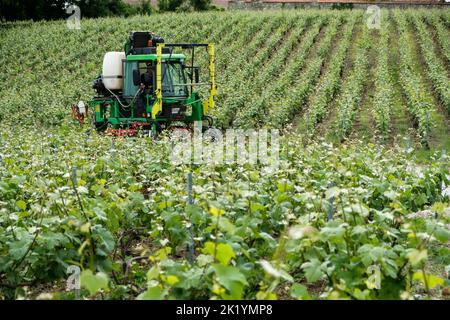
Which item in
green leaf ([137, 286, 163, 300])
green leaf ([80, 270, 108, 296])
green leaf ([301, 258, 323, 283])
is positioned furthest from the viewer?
green leaf ([301, 258, 323, 283])

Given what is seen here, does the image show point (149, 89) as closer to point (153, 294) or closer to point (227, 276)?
point (153, 294)

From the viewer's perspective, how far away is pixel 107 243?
5.18 m

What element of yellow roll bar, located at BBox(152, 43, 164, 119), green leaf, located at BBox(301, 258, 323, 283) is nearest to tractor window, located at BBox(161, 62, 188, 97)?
yellow roll bar, located at BBox(152, 43, 164, 119)

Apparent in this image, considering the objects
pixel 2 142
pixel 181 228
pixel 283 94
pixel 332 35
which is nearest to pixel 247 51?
pixel 332 35

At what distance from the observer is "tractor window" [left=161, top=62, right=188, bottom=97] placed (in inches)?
608

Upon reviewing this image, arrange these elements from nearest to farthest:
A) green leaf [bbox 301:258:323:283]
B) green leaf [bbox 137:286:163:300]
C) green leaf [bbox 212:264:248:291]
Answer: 1. green leaf [bbox 212:264:248:291]
2. green leaf [bbox 137:286:163:300]
3. green leaf [bbox 301:258:323:283]

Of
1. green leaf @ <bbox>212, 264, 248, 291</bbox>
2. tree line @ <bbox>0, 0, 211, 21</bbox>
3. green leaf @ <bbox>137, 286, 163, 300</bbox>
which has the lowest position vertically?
tree line @ <bbox>0, 0, 211, 21</bbox>

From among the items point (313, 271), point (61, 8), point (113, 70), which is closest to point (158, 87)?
point (113, 70)

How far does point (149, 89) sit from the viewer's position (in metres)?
15.6

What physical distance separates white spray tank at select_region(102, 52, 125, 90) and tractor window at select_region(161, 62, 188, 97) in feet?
5.48

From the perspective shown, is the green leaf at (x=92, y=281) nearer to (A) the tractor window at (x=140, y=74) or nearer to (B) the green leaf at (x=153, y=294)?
(B) the green leaf at (x=153, y=294)

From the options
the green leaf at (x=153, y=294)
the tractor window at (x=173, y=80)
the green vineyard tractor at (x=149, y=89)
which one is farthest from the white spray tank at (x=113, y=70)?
the green leaf at (x=153, y=294)

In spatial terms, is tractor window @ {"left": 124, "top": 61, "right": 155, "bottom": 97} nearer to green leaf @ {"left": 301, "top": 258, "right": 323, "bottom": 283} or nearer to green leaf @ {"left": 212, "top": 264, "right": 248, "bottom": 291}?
green leaf @ {"left": 301, "top": 258, "right": 323, "bottom": 283}
